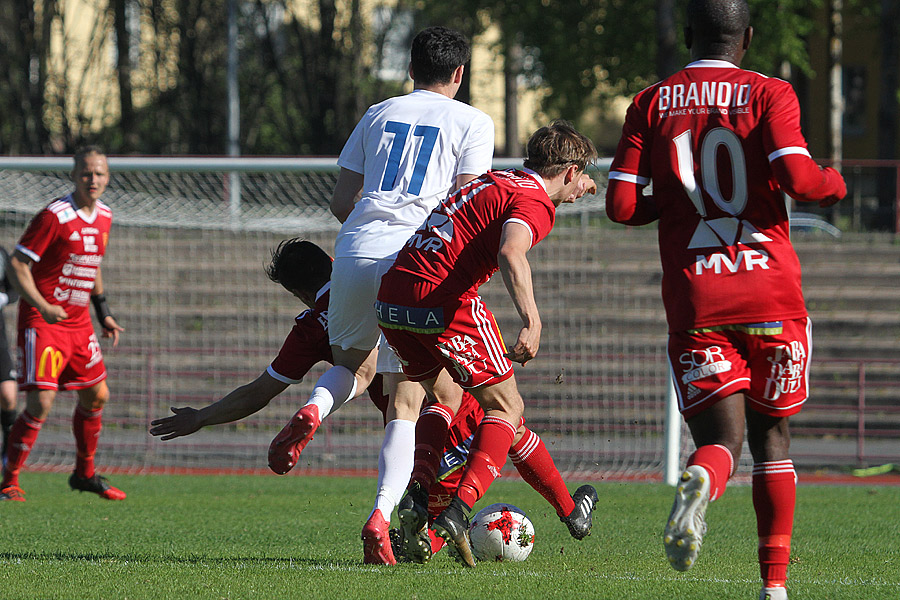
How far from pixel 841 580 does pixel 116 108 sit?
25.9 meters

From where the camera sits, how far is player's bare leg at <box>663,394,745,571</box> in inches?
129

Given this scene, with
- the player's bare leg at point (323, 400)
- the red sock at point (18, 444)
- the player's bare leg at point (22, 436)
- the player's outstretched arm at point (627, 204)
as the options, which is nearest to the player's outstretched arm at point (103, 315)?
the player's bare leg at point (22, 436)

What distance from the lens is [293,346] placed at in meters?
5.32

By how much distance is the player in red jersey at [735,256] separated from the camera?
3562 mm

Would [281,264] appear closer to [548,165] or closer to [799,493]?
[548,165]

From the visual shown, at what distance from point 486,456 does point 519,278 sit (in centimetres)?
79

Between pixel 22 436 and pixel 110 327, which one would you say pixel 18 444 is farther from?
pixel 110 327

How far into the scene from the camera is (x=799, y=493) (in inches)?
362

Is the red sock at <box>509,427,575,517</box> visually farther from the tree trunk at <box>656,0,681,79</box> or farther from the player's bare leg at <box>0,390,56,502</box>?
the tree trunk at <box>656,0,681,79</box>

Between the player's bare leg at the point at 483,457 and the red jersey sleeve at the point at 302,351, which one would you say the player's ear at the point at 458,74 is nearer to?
the red jersey sleeve at the point at 302,351

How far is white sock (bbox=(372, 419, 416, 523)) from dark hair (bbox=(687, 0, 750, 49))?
6.92ft

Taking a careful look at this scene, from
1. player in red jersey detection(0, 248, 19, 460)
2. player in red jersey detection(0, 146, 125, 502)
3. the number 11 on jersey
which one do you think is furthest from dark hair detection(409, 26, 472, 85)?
player in red jersey detection(0, 248, 19, 460)

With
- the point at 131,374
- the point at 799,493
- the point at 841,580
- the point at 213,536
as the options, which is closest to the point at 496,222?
the point at 841,580

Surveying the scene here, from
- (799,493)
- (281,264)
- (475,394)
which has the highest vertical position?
(281,264)
